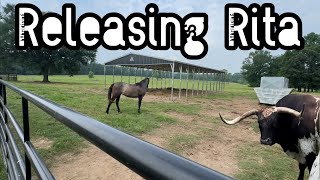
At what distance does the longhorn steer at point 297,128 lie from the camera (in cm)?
418

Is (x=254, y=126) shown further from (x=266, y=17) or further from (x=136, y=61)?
(x=136, y=61)

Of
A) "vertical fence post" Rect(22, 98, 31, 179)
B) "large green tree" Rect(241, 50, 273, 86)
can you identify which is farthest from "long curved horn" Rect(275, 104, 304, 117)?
"large green tree" Rect(241, 50, 273, 86)

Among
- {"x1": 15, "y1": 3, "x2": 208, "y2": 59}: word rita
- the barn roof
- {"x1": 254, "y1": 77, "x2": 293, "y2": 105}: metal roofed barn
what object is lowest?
{"x1": 254, "y1": 77, "x2": 293, "y2": 105}: metal roofed barn

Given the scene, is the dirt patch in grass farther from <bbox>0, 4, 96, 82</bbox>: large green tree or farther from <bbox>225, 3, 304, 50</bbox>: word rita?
<bbox>0, 4, 96, 82</bbox>: large green tree

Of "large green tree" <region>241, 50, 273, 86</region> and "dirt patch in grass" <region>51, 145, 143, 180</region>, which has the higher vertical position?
"large green tree" <region>241, 50, 273, 86</region>

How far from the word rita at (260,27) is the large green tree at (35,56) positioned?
2904 centimetres

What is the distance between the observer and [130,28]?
10.3 m

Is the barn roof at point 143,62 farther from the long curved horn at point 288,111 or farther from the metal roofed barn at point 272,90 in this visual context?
the long curved horn at point 288,111

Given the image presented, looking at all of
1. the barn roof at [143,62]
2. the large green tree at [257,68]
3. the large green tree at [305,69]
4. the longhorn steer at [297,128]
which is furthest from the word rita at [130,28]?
the large green tree at [257,68]

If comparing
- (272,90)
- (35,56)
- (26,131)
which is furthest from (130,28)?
(35,56)

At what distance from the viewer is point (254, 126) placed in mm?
9164

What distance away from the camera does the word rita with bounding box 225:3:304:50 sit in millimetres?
10281

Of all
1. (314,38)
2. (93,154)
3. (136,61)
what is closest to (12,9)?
(136,61)

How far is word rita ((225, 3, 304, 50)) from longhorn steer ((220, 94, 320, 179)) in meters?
6.17
